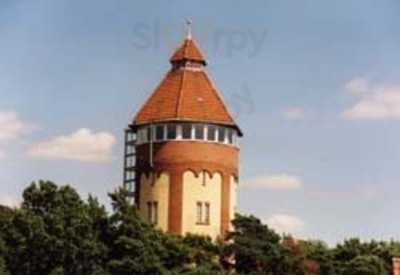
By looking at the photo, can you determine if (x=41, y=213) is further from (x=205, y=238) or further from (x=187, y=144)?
(x=187, y=144)

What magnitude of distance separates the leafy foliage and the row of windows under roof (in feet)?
26.3

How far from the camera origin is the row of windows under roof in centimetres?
4997

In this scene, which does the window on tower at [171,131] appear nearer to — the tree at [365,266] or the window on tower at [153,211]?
the window on tower at [153,211]

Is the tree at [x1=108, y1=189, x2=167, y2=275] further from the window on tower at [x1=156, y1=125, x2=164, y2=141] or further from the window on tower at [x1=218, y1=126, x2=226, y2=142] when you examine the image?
the window on tower at [x1=218, y1=126, x2=226, y2=142]

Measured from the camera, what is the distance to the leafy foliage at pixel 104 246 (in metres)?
37.1

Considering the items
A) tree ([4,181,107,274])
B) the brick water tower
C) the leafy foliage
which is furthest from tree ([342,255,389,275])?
tree ([4,181,107,274])

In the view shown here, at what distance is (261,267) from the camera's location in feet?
137

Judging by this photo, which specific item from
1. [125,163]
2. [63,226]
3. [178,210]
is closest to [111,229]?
[63,226]

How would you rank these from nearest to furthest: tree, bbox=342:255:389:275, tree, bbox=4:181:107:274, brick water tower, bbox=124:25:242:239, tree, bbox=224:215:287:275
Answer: tree, bbox=4:181:107:274, tree, bbox=224:215:287:275, tree, bbox=342:255:389:275, brick water tower, bbox=124:25:242:239

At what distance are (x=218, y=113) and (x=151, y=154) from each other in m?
3.42

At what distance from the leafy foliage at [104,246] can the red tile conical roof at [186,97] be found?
858 cm

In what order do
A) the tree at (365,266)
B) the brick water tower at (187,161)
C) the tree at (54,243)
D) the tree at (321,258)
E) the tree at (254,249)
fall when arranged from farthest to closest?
the brick water tower at (187,161), the tree at (321,258), the tree at (365,266), the tree at (254,249), the tree at (54,243)

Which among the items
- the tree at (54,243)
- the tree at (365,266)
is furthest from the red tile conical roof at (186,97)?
the tree at (54,243)

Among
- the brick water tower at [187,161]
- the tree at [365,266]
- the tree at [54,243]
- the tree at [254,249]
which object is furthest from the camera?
the brick water tower at [187,161]
